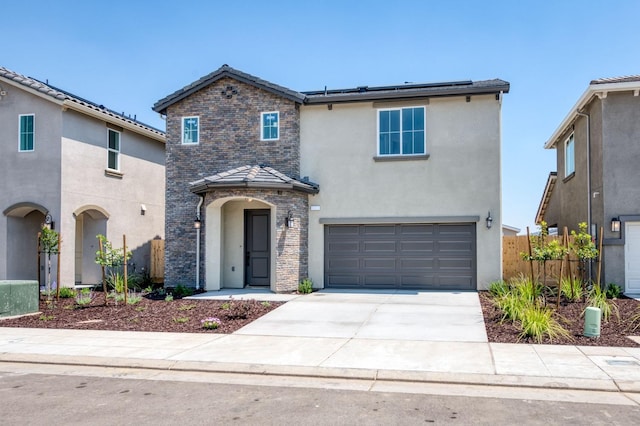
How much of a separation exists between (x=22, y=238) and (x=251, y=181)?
31.0 feet

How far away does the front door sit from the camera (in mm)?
17125

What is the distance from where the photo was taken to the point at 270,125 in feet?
57.1

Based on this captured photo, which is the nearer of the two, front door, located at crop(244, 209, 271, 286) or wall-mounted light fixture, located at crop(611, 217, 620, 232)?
wall-mounted light fixture, located at crop(611, 217, 620, 232)

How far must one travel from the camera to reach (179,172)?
58.5 ft

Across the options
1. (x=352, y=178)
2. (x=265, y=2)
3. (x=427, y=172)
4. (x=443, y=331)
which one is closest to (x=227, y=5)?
(x=265, y=2)

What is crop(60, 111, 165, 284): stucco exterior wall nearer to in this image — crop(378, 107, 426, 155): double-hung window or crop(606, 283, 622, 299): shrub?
crop(378, 107, 426, 155): double-hung window

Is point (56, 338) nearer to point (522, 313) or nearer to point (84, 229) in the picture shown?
point (522, 313)

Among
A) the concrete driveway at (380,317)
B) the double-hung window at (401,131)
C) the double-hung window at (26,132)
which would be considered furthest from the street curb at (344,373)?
the double-hung window at (26,132)

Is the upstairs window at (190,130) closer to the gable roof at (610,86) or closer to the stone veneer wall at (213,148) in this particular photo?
the stone veneer wall at (213,148)

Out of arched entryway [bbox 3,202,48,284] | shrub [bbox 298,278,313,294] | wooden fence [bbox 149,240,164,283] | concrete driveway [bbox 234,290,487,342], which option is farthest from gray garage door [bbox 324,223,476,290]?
arched entryway [bbox 3,202,48,284]

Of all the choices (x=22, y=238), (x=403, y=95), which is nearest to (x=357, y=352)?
(x=403, y=95)

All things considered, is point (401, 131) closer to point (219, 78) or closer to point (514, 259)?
point (514, 259)

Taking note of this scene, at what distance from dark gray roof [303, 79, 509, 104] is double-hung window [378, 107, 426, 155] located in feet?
1.72

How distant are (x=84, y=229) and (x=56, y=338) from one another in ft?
34.6
